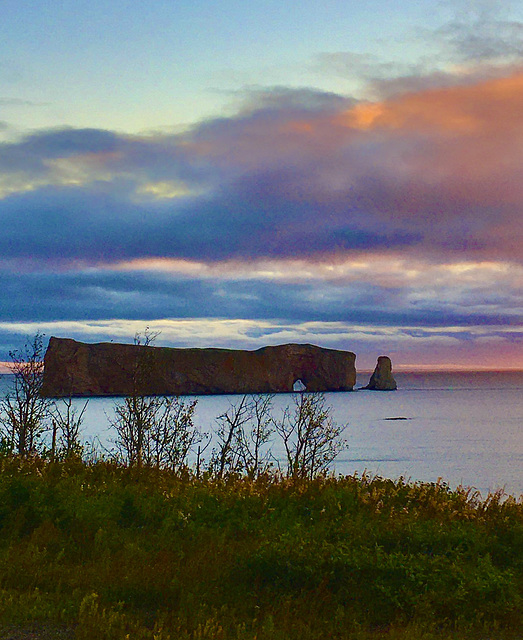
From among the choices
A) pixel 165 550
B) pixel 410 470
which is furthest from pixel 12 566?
pixel 410 470

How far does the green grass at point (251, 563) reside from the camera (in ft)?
25.9

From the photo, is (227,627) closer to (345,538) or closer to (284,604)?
(284,604)

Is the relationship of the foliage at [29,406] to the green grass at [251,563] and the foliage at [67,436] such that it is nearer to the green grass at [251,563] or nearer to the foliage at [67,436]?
the foliage at [67,436]

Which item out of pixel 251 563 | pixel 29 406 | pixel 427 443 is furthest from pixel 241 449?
pixel 427 443

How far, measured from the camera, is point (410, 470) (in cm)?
7631

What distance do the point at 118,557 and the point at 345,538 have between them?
11.3 ft

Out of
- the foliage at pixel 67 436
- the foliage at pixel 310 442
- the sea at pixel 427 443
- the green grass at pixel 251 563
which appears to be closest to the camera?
the green grass at pixel 251 563

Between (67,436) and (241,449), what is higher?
(67,436)

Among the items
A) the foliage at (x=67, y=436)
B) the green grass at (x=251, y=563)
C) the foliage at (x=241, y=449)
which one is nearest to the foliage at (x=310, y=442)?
the foliage at (x=241, y=449)

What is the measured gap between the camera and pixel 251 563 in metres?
9.52

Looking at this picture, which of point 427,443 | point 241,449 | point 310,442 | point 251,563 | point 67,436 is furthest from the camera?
point 427,443

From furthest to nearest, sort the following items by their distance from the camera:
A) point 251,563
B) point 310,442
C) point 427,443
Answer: point 427,443
point 310,442
point 251,563

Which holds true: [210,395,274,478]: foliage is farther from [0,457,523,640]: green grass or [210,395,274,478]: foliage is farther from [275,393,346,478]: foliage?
[0,457,523,640]: green grass

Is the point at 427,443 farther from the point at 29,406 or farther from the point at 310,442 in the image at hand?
the point at 29,406
